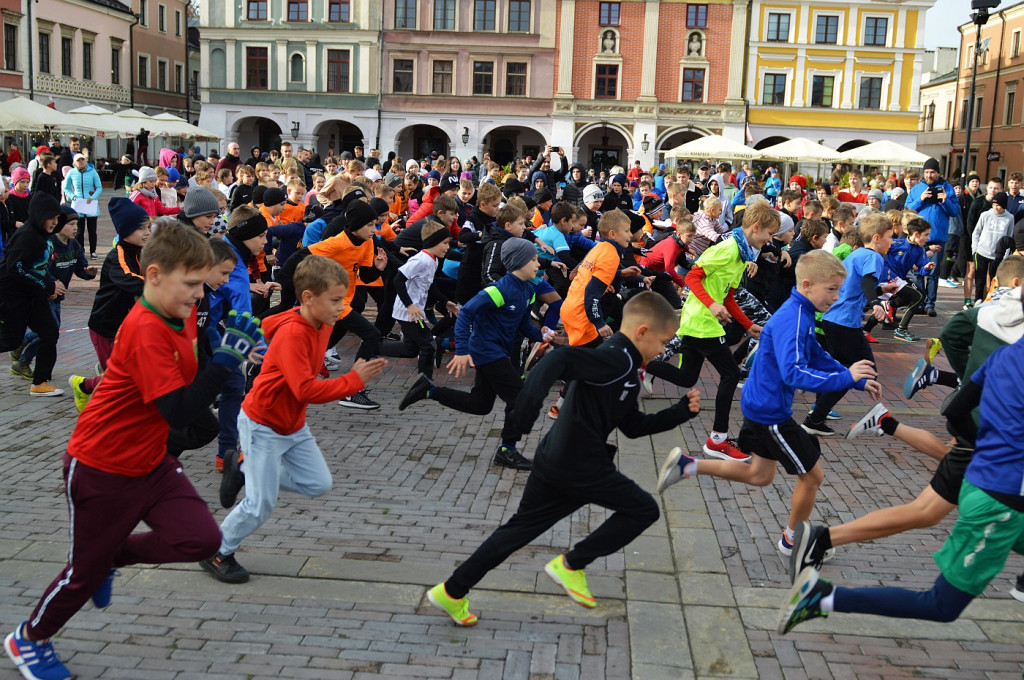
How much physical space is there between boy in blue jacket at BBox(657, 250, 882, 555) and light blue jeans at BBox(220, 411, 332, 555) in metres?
1.98

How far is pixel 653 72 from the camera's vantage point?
52.7 m

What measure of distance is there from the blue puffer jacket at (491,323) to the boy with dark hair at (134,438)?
2965 mm

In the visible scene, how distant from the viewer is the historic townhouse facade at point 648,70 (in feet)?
173

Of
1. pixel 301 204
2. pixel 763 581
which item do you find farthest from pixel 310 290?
pixel 301 204

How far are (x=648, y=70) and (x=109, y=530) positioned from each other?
171 feet

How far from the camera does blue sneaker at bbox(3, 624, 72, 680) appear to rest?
12.9 feet

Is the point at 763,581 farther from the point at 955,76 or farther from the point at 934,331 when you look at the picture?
the point at 955,76

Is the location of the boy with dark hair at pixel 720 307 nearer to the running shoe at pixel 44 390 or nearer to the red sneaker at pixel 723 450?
the red sneaker at pixel 723 450

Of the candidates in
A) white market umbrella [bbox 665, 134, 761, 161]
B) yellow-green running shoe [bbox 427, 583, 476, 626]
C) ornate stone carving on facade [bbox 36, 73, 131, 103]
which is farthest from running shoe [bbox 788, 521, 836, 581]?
ornate stone carving on facade [bbox 36, 73, 131, 103]

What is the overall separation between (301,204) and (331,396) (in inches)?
324

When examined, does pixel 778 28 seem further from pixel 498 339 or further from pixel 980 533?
pixel 980 533

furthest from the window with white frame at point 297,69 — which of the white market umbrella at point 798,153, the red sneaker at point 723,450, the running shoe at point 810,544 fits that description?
the running shoe at point 810,544

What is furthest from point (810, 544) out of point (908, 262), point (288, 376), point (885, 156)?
point (885, 156)

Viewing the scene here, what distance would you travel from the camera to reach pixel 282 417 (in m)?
4.88
